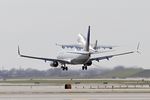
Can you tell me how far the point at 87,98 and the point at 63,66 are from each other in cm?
6498

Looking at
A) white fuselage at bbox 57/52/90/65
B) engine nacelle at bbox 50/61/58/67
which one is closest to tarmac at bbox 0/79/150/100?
white fuselage at bbox 57/52/90/65

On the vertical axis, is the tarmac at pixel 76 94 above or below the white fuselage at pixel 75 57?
below

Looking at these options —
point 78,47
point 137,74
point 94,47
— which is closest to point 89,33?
point 94,47

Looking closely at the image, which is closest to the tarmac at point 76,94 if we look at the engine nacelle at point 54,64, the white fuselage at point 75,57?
the white fuselage at point 75,57

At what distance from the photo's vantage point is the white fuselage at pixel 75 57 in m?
125

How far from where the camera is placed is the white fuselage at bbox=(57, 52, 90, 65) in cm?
12512

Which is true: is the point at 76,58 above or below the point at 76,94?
above

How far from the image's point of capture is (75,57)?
129625 millimetres

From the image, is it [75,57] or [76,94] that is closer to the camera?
[76,94]

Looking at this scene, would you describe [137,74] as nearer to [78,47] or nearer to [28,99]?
[78,47]

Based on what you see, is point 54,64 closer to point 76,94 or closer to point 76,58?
point 76,58

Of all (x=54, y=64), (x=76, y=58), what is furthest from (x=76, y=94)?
(x=54, y=64)

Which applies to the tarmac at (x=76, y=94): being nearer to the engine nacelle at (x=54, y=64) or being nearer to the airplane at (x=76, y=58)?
the airplane at (x=76, y=58)

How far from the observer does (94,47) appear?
132m
